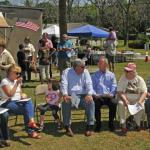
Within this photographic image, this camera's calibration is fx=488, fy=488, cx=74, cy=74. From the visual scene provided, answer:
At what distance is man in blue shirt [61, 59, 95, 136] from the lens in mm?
8766

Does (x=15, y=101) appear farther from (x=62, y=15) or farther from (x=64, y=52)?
(x=64, y=52)

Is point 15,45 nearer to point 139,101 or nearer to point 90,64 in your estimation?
point 90,64

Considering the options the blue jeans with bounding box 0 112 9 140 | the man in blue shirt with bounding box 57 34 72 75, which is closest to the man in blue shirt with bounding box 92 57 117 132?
the blue jeans with bounding box 0 112 9 140

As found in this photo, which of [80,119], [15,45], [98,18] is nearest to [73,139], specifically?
[80,119]

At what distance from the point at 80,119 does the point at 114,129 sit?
116 cm

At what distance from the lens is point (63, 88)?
29.2 feet

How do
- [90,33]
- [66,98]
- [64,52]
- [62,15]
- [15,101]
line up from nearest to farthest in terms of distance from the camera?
1. [15,101]
2. [66,98]
3. [62,15]
4. [64,52]
5. [90,33]

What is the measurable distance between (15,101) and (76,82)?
1.22 meters

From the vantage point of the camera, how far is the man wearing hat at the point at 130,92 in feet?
29.2

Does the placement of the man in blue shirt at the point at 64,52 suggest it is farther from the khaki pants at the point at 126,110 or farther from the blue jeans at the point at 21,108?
the blue jeans at the point at 21,108

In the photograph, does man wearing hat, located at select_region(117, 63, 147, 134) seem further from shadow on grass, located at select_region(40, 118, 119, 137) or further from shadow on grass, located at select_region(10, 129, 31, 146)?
shadow on grass, located at select_region(10, 129, 31, 146)

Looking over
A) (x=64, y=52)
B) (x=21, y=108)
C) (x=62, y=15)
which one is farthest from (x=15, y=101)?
(x=64, y=52)

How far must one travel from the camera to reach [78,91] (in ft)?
29.7

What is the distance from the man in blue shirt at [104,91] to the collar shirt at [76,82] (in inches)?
10.4
